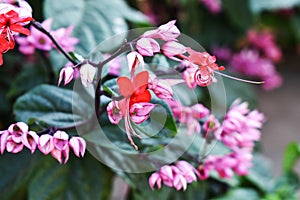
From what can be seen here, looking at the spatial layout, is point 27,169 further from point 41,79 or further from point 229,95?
point 229,95

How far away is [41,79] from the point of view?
681 mm

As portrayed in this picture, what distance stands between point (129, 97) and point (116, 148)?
158 millimetres

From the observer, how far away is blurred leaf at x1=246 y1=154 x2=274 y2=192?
2.63ft

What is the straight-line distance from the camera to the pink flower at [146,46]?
392mm

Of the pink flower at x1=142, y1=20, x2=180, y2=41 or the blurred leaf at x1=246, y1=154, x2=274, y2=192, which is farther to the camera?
the blurred leaf at x1=246, y1=154, x2=274, y2=192

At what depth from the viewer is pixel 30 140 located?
1.40ft

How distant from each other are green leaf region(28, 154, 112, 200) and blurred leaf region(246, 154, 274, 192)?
0.91 feet

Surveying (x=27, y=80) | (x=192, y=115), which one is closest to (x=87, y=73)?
(x=192, y=115)

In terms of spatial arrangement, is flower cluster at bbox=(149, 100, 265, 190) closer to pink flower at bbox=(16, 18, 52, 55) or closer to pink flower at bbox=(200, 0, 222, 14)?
pink flower at bbox=(16, 18, 52, 55)

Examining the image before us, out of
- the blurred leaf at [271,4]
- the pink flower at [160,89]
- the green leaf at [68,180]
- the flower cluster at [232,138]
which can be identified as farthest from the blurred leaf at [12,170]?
the blurred leaf at [271,4]

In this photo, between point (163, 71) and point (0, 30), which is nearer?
point (0, 30)

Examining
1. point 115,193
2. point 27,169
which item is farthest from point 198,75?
Answer: point 115,193

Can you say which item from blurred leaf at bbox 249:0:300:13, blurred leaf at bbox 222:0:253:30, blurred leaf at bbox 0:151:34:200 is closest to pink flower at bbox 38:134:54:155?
blurred leaf at bbox 0:151:34:200

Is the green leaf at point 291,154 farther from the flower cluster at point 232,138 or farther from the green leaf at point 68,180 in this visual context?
the green leaf at point 68,180
